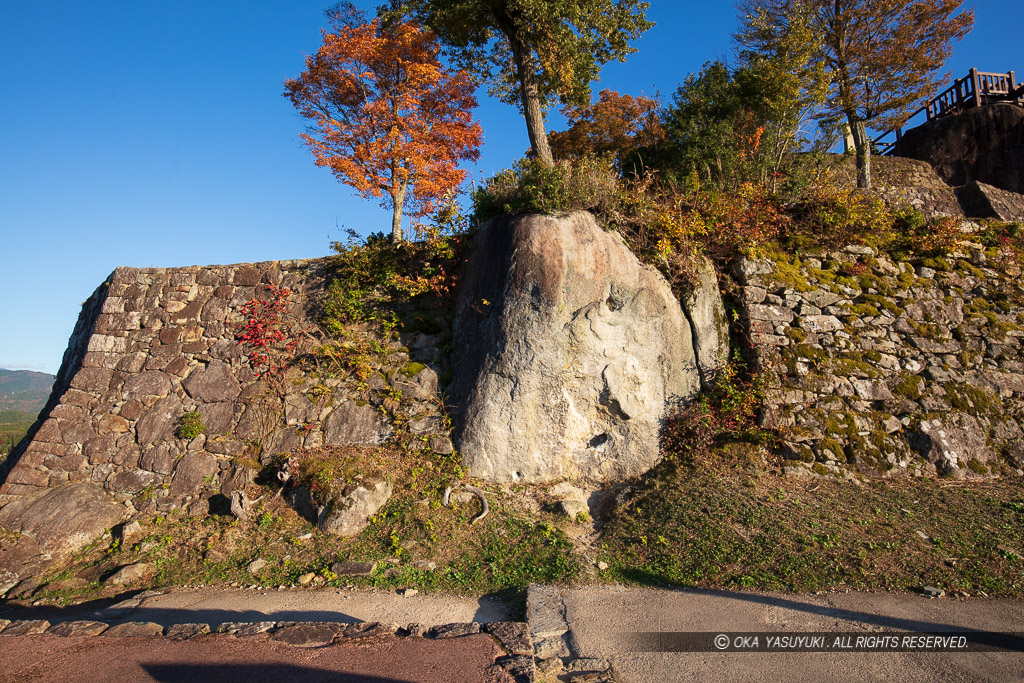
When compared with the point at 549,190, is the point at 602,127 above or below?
above

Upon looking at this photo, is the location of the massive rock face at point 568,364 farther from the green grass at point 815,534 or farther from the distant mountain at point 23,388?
the distant mountain at point 23,388

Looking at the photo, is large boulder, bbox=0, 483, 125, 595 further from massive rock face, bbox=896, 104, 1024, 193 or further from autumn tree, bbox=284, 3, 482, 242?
massive rock face, bbox=896, 104, 1024, 193

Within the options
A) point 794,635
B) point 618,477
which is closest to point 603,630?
point 794,635

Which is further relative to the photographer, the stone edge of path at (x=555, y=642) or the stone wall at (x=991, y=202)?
the stone wall at (x=991, y=202)

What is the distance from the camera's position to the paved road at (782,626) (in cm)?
410

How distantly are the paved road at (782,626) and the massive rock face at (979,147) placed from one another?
20280 millimetres

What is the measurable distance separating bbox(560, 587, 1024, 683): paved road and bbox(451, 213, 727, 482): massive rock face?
2336 millimetres

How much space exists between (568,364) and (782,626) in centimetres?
404

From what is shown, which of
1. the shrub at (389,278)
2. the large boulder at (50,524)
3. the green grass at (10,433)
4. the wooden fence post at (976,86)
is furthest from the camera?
the wooden fence post at (976,86)

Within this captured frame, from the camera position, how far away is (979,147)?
1961cm

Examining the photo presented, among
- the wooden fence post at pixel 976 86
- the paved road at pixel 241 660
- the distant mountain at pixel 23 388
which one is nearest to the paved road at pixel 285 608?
the paved road at pixel 241 660

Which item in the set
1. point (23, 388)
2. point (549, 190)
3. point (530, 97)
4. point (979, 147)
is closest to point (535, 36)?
point (530, 97)

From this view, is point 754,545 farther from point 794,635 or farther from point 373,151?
point 373,151

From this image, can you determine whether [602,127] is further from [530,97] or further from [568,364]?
[568,364]
